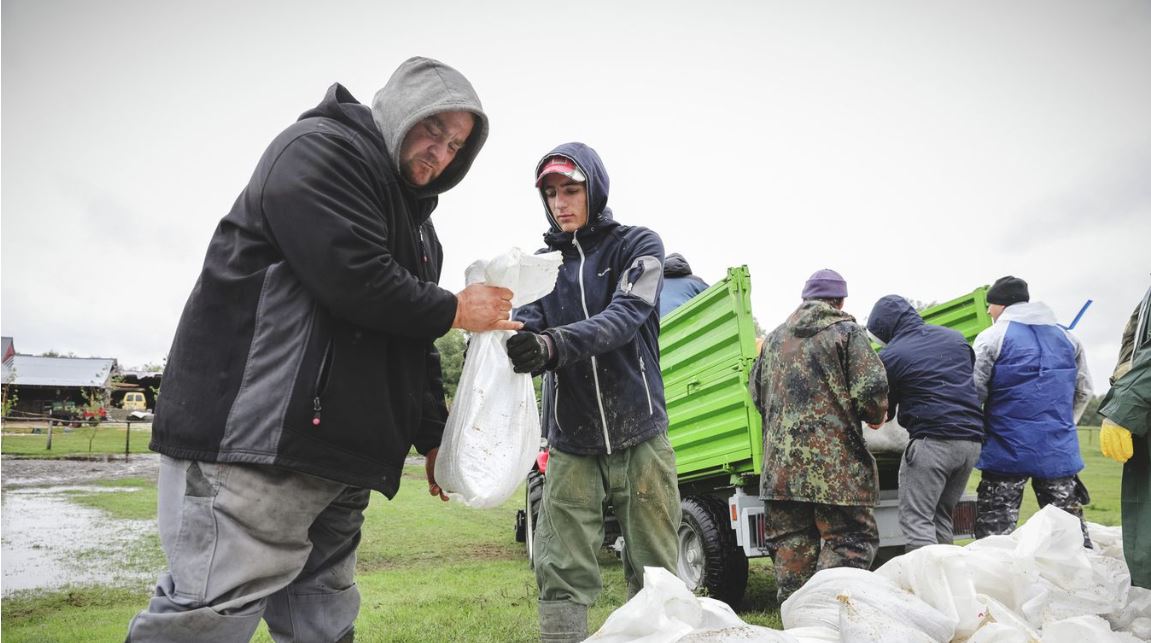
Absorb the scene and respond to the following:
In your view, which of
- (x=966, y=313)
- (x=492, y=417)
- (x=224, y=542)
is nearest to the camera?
(x=224, y=542)

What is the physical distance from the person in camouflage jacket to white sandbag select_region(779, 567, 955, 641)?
1.53m

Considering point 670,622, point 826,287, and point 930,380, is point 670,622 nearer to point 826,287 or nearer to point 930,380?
point 826,287

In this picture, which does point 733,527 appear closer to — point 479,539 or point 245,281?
point 245,281

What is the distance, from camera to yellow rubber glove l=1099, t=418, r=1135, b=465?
2979 mm

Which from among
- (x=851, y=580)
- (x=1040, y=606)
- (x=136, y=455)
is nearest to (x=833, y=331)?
(x=1040, y=606)

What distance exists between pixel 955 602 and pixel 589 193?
197 centimetres

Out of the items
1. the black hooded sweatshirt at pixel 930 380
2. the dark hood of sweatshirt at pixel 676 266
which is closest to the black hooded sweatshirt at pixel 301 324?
the dark hood of sweatshirt at pixel 676 266

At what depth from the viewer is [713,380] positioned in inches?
203

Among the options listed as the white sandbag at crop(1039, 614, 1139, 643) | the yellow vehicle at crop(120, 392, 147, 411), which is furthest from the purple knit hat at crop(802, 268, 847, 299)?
the yellow vehicle at crop(120, 392, 147, 411)

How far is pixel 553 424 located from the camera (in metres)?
2.85

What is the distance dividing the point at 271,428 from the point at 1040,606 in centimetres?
272

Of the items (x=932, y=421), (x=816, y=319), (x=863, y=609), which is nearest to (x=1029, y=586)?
(x=863, y=609)

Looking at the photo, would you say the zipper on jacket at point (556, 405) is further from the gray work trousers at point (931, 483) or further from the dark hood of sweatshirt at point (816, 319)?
the gray work trousers at point (931, 483)

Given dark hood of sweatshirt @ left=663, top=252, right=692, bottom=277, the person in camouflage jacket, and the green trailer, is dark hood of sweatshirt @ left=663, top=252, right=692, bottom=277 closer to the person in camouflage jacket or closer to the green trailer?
the green trailer
